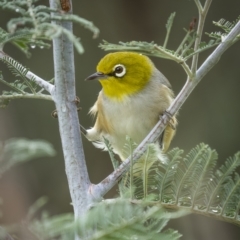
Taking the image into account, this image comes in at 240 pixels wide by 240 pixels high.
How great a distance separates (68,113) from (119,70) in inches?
59.2

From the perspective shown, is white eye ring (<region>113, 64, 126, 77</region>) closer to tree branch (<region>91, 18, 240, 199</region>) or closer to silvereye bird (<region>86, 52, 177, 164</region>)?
silvereye bird (<region>86, 52, 177, 164</region>)

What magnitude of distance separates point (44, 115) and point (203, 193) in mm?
5782

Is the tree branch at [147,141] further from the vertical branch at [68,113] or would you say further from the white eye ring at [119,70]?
the white eye ring at [119,70]

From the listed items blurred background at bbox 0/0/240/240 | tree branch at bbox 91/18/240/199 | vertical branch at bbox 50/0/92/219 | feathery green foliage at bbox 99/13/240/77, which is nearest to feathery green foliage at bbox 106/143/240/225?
tree branch at bbox 91/18/240/199

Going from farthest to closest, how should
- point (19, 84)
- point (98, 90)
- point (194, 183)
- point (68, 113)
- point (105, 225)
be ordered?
1. point (98, 90)
2. point (19, 84)
3. point (68, 113)
4. point (194, 183)
5. point (105, 225)

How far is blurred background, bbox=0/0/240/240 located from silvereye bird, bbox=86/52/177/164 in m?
3.20

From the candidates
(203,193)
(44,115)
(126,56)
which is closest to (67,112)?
(203,193)

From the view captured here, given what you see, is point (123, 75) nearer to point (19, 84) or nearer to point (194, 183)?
point (19, 84)

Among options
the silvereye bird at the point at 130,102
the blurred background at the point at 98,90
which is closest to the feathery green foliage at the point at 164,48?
the silvereye bird at the point at 130,102

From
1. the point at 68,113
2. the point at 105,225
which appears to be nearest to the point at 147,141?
the point at 68,113

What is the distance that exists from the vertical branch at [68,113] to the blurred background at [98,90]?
4808mm

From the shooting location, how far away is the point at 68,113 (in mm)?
1716

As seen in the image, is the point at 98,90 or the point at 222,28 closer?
the point at 222,28

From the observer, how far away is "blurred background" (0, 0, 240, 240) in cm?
681
